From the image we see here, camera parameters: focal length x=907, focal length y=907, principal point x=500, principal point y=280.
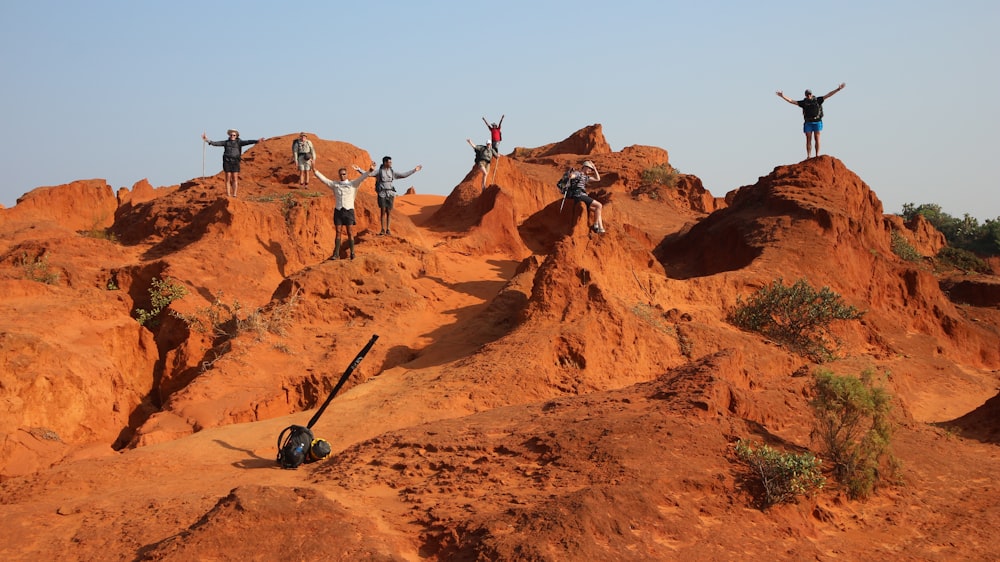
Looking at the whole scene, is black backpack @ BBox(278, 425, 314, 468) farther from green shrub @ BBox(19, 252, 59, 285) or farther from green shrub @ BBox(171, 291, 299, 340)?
green shrub @ BBox(19, 252, 59, 285)

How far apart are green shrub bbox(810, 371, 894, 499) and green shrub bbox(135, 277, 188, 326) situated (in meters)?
9.28

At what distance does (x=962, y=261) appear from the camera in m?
24.4

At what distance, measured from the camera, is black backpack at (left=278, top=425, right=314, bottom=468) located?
789 cm

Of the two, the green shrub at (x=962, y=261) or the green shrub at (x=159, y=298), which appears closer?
the green shrub at (x=159, y=298)

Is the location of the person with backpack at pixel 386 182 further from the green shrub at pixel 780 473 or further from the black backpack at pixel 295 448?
the green shrub at pixel 780 473

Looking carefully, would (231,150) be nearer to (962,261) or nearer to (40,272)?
(40,272)

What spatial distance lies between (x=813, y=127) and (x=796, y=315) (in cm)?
462

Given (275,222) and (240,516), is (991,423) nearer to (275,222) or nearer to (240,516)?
(240,516)

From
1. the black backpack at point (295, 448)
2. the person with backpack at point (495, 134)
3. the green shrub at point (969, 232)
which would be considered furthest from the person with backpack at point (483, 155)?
the green shrub at point (969, 232)

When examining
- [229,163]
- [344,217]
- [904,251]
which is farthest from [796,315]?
[229,163]

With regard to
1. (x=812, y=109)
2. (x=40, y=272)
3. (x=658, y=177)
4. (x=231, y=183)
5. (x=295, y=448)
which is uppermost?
(x=658, y=177)

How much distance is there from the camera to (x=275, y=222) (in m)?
15.7

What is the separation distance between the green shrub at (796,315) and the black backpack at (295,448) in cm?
742

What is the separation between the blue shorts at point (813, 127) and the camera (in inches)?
631
